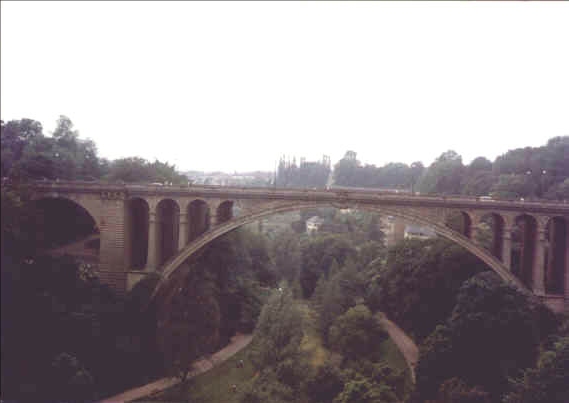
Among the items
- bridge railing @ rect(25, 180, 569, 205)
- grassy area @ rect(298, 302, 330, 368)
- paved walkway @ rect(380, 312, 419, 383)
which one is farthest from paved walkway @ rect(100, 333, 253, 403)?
bridge railing @ rect(25, 180, 569, 205)

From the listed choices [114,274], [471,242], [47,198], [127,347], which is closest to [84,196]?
[47,198]

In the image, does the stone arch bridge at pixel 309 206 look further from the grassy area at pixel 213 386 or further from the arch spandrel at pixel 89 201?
the grassy area at pixel 213 386

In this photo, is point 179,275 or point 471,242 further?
point 179,275

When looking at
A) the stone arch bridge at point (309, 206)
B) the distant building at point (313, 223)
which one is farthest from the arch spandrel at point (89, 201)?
the distant building at point (313, 223)

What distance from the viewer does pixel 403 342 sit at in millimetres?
23953

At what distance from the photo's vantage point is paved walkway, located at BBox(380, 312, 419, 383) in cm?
2166

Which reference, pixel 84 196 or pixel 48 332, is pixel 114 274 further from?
pixel 48 332

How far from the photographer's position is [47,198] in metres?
21.4

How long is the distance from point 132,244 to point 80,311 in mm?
5652

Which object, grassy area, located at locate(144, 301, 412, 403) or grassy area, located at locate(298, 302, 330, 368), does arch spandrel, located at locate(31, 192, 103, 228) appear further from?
grassy area, located at locate(298, 302, 330, 368)

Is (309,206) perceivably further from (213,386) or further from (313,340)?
(213,386)

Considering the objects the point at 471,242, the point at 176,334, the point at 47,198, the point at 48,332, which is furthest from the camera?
the point at 47,198

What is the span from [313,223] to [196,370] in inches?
1257

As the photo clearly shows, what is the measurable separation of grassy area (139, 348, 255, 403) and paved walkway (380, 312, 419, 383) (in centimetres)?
782
